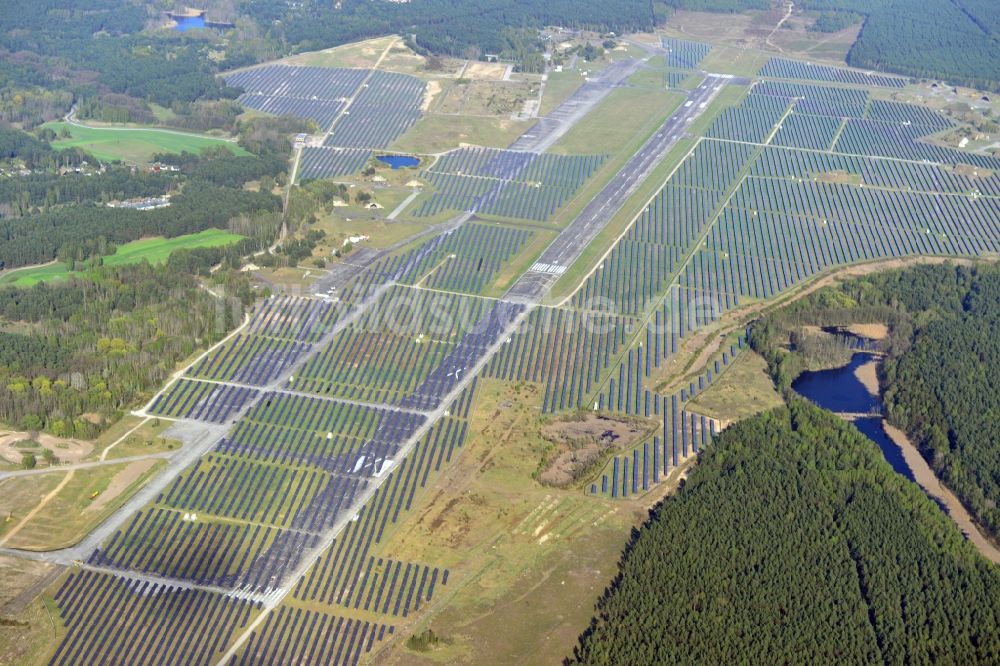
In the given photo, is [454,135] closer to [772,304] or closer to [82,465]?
[772,304]

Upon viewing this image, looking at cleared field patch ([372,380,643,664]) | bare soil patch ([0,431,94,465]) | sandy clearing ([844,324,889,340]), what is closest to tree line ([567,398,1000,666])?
cleared field patch ([372,380,643,664])

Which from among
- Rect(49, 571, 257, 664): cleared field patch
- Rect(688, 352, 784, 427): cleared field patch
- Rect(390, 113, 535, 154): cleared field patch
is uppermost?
Rect(49, 571, 257, 664): cleared field patch

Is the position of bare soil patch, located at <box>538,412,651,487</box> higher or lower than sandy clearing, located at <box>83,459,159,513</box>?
lower

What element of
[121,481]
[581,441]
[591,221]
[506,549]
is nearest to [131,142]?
[591,221]

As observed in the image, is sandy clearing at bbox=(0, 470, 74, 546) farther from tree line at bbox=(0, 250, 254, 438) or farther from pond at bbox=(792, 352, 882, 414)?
pond at bbox=(792, 352, 882, 414)

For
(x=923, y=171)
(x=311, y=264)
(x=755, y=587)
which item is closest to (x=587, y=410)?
(x=755, y=587)
